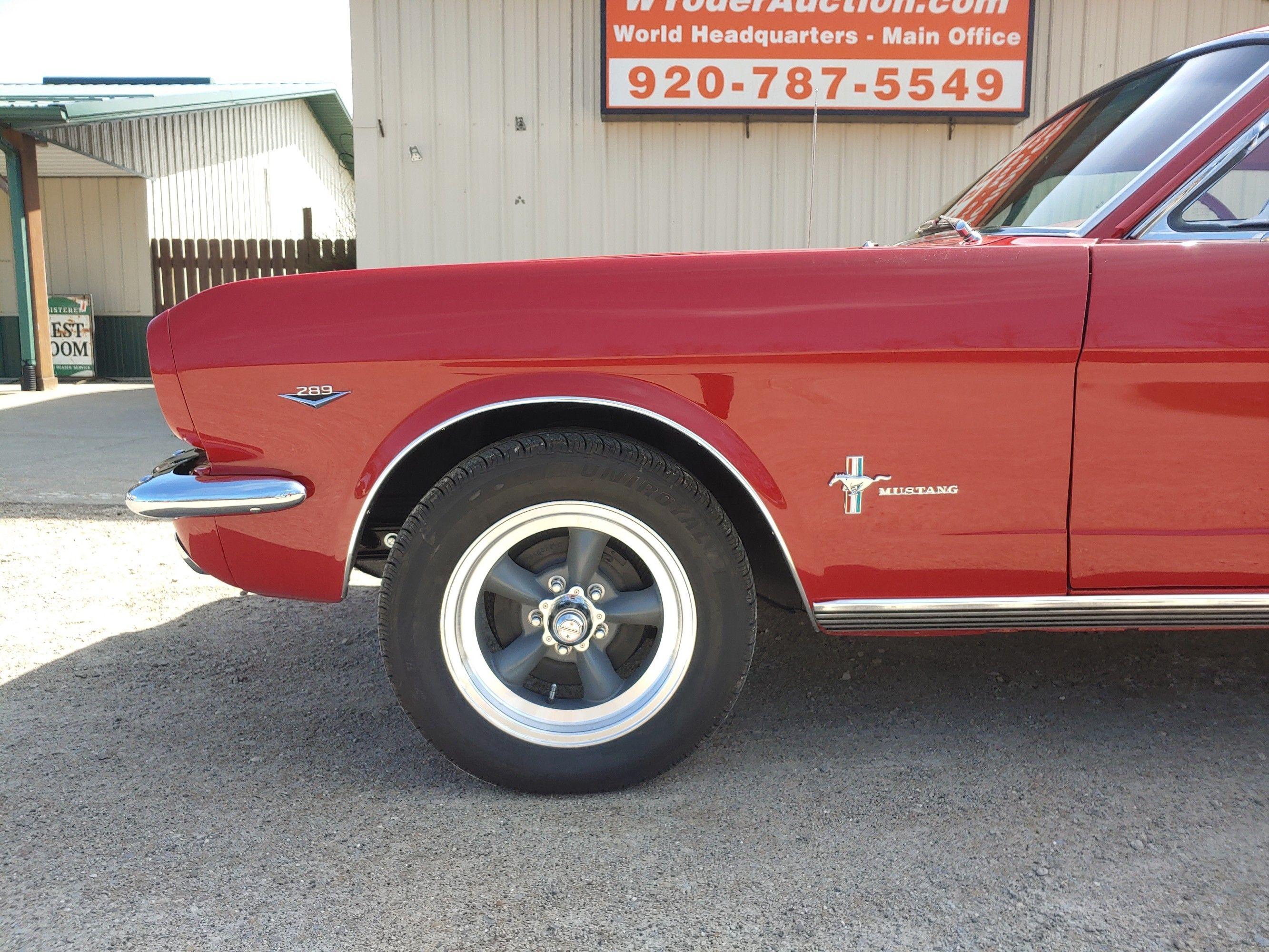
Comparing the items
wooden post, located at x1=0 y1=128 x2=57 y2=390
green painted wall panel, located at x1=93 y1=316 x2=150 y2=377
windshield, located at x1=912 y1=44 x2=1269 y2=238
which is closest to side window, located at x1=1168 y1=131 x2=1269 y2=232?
windshield, located at x1=912 y1=44 x2=1269 y2=238

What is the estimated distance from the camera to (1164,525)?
2184mm

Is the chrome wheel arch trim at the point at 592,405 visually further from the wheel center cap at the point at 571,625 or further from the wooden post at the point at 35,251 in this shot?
the wooden post at the point at 35,251

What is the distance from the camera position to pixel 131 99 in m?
12.0

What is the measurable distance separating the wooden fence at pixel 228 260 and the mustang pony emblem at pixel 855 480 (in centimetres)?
1060

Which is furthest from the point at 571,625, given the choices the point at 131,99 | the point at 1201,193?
the point at 131,99

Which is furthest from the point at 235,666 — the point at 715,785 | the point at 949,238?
the point at 949,238

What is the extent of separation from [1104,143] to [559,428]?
152cm

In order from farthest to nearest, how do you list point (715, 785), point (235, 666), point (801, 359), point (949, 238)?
point (235, 666)
point (949, 238)
point (715, 785)
point (801, 359)

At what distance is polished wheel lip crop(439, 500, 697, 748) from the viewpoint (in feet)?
7.36

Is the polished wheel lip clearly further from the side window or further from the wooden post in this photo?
the wooden post

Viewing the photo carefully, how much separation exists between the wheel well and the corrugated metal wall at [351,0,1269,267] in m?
5.70

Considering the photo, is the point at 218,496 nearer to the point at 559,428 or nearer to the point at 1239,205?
the point at 559,428

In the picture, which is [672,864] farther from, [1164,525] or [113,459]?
[113,459]

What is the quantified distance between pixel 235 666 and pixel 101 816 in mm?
970
